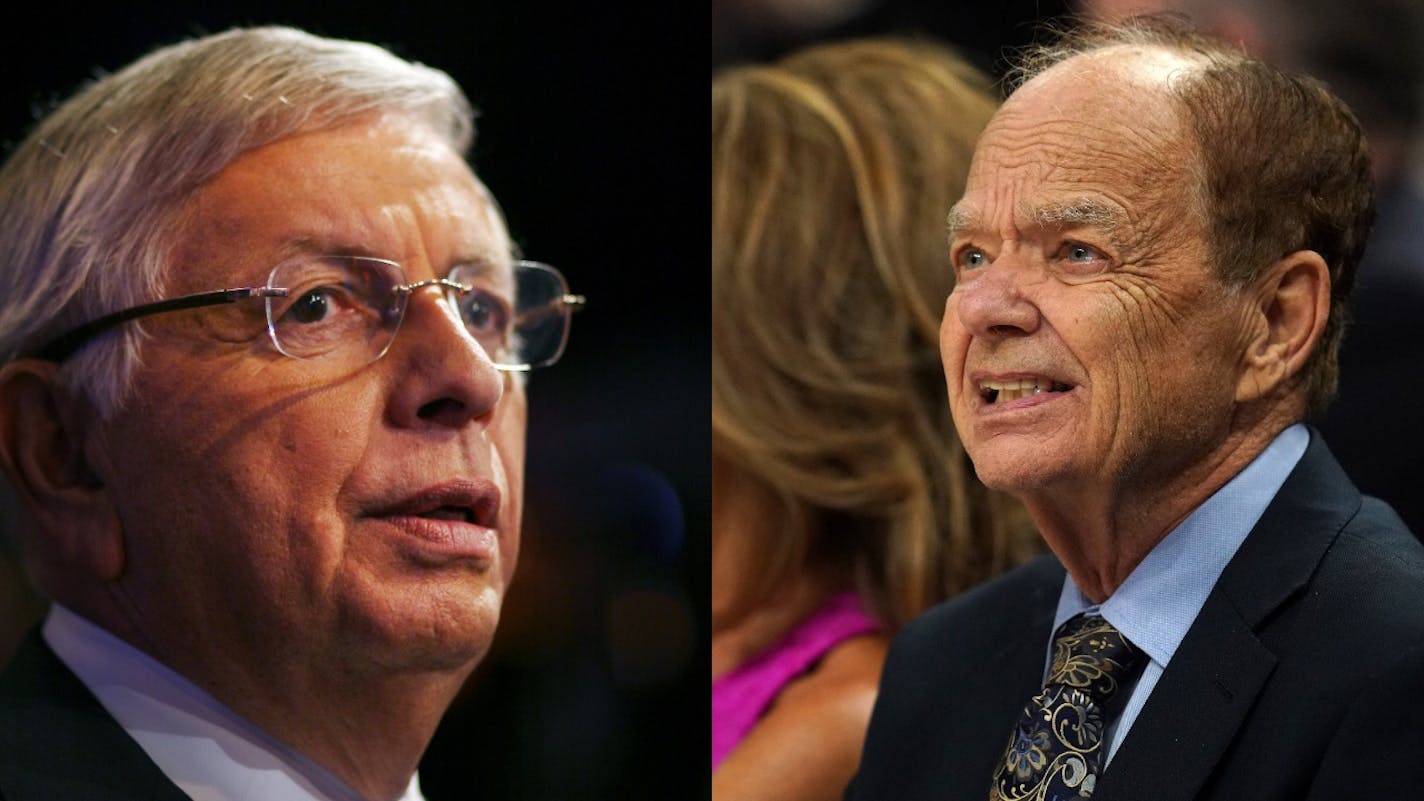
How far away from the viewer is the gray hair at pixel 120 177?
2213mm

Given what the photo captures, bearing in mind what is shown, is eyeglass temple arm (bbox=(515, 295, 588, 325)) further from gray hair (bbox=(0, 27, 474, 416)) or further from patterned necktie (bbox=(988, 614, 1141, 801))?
patterned necktie (bbox=(988, 614, 1141, 801))

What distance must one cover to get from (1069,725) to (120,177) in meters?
1.41

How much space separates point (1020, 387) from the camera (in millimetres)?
2127

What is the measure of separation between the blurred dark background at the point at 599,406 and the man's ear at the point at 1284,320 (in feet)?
3.08

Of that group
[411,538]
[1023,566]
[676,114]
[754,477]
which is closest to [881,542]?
[754,477]

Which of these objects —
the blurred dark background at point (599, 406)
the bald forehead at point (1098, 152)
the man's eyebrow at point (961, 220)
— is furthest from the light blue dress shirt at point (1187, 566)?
the blurred dark background at point (599, 406)

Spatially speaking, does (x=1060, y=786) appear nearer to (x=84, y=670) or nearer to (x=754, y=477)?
(x=754, y=477)

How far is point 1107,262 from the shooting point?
6.87ft

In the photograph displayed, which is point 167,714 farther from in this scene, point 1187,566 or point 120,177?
point 1187,566

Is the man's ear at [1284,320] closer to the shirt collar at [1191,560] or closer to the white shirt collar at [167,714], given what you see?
the shirt collar at [1191,560]

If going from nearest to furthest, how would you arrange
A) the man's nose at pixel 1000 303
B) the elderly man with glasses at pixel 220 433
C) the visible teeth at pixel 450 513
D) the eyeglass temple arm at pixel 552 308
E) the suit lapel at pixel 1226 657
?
the suit lapel at pixel 1226 657 → the man's nose at pixel 1000 303 → the elderly man with glasses at pixel 220 433 → the visible teeth at pixel 450 513 → the eyeglass temple arm at pixel 552 308

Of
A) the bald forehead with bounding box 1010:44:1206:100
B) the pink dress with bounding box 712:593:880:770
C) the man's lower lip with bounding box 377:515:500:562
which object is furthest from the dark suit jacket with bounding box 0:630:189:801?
the bald forehead with bounding box 1010:44:1206:100

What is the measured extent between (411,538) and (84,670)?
1.51 feet

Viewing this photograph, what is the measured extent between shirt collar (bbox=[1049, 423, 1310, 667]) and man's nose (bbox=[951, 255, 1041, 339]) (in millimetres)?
329
